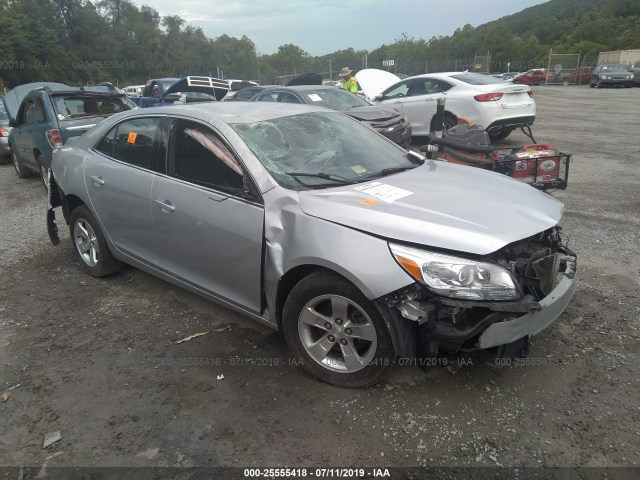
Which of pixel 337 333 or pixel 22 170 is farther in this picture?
pixel 22 170

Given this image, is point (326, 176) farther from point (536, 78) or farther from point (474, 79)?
point (536, 78)

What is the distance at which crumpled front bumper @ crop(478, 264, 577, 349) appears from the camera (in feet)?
7.86

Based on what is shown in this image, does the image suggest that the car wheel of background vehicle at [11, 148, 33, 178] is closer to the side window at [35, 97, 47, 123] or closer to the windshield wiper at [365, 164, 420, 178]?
the side window at [35, 97, 47, 123]

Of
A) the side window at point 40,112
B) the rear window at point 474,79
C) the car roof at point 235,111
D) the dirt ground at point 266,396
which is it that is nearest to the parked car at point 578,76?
the rear window at point 474,79

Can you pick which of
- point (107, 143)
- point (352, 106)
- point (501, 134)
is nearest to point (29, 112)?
point (107, 143)

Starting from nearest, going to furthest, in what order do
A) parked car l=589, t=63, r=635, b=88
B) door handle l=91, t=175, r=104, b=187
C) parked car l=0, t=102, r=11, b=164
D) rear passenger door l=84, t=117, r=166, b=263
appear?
rear passenger door l=84, t=117, r=166, b=263 < door handle l=91, t=175, r=104, b=187 < parked car l=0, t=102, r=11, b=164 < parked car l=589, t=63, r=635, b=88

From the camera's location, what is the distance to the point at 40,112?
7.68 meters

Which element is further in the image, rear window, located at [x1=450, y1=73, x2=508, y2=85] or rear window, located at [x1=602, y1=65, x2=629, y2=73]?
rear window, located at [x1=602, y1=65, x2=629, y2=73]

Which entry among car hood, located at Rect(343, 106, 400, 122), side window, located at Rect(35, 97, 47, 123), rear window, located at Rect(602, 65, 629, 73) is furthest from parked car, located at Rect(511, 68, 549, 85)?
side window, located at Rect(35, 97, 47, 123)

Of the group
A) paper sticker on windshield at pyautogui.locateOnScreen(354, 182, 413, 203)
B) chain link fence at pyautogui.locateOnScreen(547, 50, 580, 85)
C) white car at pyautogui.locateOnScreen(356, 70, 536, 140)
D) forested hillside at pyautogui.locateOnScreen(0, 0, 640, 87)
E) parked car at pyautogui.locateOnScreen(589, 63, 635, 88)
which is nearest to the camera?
paper sticker on windshield at pyautogui.locateOnScreen(354, 182, 413, 203)

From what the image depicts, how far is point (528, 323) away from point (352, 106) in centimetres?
778

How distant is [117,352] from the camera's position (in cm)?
335

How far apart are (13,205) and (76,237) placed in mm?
3970

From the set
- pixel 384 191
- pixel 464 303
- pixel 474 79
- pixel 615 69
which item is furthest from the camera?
pixel 615 69
